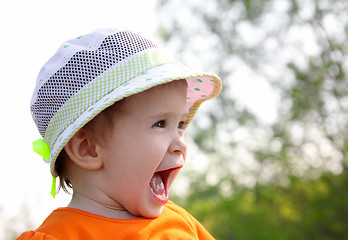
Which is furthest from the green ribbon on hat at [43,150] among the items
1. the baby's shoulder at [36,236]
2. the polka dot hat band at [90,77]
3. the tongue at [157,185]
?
the tongue at [157,185]

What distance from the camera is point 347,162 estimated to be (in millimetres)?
7852

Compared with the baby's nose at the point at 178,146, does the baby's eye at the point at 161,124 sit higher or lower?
higher

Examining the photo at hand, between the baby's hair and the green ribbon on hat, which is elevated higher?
the baby's hair

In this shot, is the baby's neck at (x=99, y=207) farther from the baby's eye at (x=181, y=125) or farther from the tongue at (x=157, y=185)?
the baby's eye at (x=181, y=125)

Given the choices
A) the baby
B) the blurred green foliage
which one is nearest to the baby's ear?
the baby

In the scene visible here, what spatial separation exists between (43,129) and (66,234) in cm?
41

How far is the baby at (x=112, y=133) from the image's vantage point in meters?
1.55

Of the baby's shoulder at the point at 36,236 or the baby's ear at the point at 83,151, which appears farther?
the baby's ear at the point at 83,151

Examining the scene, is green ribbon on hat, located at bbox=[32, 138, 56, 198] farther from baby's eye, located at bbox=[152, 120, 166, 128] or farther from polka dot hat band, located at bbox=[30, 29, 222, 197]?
baby's eye, located at bbox=[152, 120, 166, 128]

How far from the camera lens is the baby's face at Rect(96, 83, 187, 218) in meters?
1.58

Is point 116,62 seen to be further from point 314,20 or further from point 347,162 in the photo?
point 314,20

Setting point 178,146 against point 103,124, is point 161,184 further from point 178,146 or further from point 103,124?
point 103,124

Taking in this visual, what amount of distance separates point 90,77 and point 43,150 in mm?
389

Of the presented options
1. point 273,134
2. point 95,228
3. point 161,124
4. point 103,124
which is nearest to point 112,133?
point 103,124
